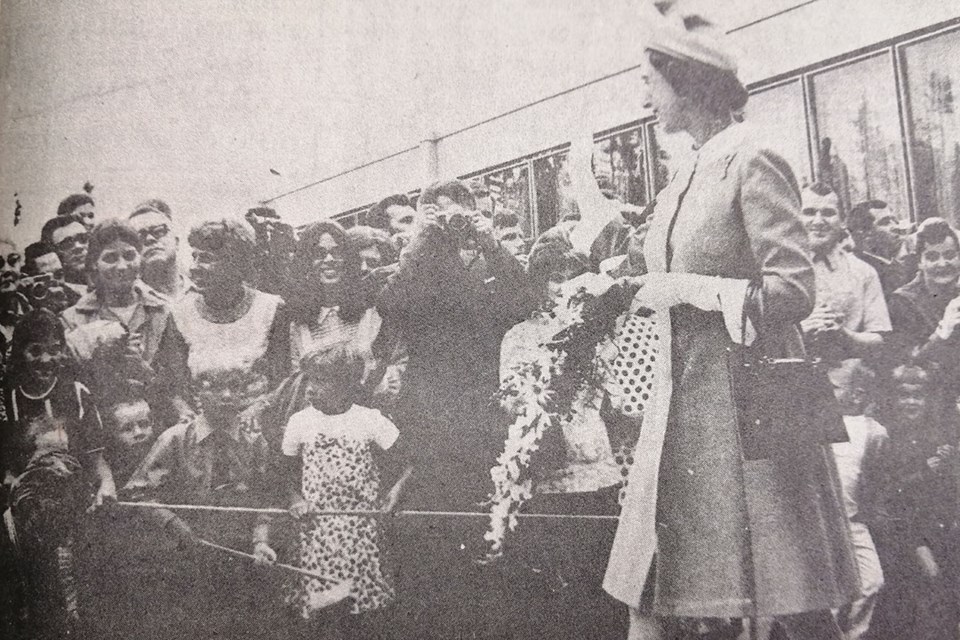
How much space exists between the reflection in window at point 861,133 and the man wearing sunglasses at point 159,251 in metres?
2.28

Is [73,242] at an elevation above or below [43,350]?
above

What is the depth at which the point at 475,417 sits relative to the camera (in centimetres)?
256

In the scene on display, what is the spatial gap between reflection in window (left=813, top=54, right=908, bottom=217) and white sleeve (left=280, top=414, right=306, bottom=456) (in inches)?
75.8

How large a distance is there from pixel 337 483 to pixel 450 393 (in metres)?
0.52

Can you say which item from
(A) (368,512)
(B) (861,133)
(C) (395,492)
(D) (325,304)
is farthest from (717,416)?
(D) (325,304)

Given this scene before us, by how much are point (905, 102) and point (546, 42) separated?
3.82ft

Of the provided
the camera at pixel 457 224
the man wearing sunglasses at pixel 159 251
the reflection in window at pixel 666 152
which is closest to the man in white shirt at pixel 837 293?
the reflection in window at pixel 666 152

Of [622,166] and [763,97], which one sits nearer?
[763,97]

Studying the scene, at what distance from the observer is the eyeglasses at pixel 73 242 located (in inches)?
116

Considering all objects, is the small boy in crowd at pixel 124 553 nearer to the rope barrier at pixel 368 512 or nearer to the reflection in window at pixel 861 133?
the rope barrier at pixel 368 512

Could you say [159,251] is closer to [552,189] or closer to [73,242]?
[73,242]

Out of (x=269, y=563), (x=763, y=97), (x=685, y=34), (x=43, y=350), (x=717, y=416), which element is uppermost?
(x=685, y=34)

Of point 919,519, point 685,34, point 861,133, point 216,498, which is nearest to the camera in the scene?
point 919,519

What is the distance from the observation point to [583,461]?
2.46 meters
